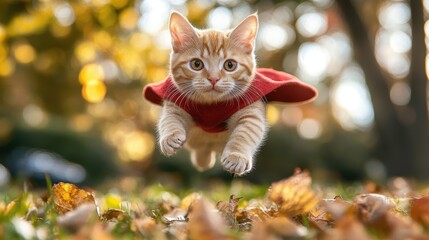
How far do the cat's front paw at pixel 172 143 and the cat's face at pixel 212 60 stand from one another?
29 cm

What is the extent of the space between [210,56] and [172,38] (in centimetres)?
29

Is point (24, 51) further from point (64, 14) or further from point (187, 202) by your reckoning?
point (187, 202)

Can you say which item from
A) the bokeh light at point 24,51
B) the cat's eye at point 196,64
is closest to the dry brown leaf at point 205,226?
the cat's eye at point 196,64

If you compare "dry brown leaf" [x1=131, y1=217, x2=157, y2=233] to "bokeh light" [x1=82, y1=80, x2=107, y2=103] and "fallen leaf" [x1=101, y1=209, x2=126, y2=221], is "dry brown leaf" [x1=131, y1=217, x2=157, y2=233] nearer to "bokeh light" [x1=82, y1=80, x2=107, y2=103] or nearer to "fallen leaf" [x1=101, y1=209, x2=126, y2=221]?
"fallen leaf" [x1=101, y1=209, x2=126, y2=221]

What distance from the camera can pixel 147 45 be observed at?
11.8 m

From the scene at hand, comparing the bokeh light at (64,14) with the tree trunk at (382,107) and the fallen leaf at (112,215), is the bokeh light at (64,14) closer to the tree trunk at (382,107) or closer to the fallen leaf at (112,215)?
the tree trunk at (382,107)

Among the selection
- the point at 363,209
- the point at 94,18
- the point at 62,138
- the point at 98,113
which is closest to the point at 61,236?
the point at 363,209

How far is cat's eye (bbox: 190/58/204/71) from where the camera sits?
3008 mm

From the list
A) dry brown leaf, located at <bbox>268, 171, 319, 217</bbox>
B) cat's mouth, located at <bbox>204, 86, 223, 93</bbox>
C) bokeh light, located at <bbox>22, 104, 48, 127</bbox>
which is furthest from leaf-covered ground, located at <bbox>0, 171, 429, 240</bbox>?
bokeh light, located at <bbox>22, 104, 48, 127</bbox>

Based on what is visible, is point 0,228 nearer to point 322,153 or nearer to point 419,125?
point 419,125

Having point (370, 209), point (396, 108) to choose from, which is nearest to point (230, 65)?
point (370, 209)

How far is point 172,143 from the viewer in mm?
2793

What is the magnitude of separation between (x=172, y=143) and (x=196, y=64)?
49cm

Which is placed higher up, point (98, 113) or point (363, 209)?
point (363, 209)
